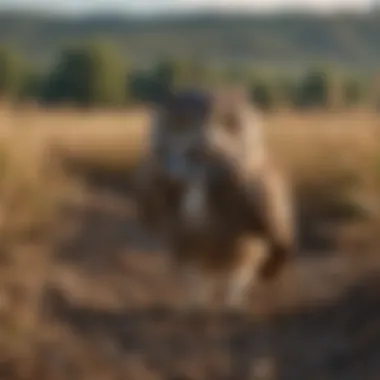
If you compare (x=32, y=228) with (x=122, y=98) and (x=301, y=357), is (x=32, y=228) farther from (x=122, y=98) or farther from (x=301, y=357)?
(x=301, y=357)

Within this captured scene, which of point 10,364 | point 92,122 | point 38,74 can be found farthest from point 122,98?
point 10,364

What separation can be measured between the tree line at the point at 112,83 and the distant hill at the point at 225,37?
0.13 ft

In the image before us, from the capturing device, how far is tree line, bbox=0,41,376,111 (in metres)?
3.30

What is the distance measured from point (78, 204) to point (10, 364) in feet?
6.69

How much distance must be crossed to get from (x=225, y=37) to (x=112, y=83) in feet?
1.76

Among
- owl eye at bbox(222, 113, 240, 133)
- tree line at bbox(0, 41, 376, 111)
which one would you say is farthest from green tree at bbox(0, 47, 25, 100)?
owl eye at bbox(222, 113, 240, 133)

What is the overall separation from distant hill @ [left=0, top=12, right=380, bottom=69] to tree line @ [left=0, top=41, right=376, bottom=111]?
4 cm

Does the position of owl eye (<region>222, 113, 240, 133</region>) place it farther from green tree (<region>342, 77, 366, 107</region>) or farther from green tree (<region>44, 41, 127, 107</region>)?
green tree (<region>342, 77, 366, 107</region>)

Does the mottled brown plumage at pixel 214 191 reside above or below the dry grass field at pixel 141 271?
above

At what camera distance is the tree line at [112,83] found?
3299mm

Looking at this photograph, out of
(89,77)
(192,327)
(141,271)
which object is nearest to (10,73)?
(89,77)

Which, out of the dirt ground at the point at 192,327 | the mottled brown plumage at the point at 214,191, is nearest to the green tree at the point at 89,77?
the dirt ground at the point at 192,327

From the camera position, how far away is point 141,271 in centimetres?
318

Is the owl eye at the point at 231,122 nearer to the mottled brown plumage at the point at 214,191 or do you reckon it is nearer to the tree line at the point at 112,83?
the mottled brown plumage at the point at 214,191
